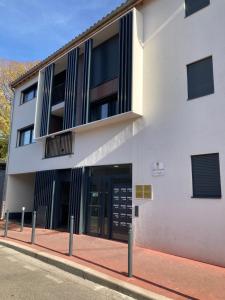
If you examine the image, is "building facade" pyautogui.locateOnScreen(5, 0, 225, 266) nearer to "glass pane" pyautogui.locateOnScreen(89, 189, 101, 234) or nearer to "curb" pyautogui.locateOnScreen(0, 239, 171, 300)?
"glass pane" pyautogui.locateOnScreen(89, 189, 101, 234)

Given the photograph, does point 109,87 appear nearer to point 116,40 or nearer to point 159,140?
point 116,40

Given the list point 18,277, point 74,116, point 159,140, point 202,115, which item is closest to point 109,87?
point 74,116

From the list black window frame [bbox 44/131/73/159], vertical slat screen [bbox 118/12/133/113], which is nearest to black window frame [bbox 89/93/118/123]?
vertical slat screen [bbox 118/12/133/113]


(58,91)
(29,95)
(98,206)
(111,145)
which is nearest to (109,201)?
(98,206)

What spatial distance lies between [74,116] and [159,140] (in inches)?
195

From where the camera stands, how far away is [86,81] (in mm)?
12836

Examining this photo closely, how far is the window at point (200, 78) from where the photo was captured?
8938mm

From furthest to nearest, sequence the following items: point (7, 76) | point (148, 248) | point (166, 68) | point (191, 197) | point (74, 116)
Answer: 1. point (7, 76)
2. point (74, 116)
3. point (166, 68)
4. point (148, 248)
5. point (191, 197)

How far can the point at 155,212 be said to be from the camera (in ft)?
31.3

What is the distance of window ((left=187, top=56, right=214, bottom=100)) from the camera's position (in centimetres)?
894

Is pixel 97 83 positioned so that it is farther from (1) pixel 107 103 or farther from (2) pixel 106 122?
(2) pixel 106 122

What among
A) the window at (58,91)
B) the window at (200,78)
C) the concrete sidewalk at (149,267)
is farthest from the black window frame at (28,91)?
the window at (200,78)

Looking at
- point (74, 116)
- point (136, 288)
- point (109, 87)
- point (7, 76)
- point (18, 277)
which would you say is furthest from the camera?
point (7, 76)

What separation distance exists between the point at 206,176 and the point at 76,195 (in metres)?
6.23
